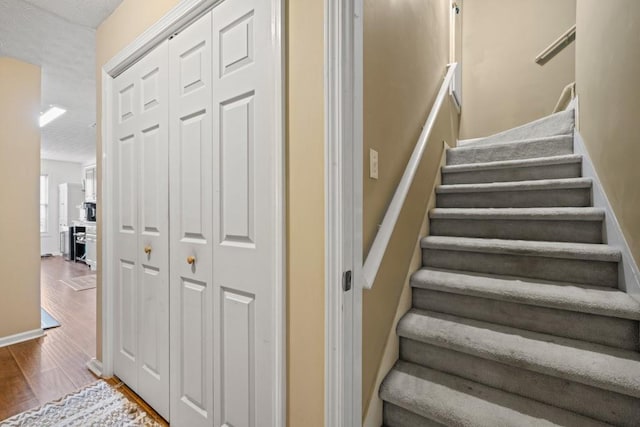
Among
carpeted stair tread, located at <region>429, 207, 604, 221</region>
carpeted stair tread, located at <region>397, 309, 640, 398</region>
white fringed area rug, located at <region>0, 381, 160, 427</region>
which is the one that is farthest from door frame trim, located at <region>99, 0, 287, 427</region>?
carpeted stair tread, located at <region>429, 207, 604, 221</region>

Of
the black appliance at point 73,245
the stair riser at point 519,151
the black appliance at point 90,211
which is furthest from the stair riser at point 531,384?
the black appliance at point 73,245

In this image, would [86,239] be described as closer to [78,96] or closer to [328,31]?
[78,96]

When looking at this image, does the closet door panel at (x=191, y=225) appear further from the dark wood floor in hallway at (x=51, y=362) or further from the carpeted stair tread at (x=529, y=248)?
the carpeted stair tread at (x=529, y=248)

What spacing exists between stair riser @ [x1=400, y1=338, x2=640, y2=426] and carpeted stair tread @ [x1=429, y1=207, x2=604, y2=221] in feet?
2.94

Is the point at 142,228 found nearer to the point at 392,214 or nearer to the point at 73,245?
the point at 392,214

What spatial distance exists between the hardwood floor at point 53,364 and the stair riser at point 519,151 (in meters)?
2.85

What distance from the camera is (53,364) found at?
215 centimetres

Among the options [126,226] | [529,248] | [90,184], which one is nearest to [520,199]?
[529,248]

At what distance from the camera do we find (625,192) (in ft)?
4.64

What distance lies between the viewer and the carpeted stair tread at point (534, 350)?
1.07 metres

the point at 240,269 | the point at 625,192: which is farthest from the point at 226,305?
→ the point at 625,192

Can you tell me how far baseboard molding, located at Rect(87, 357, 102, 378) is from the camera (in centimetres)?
200

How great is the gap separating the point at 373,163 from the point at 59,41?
2.79 metres

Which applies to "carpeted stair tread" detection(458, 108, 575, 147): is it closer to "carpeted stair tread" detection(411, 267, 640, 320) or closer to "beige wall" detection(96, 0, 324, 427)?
"carpeted stair tread" detection(411, 267, 640, 320)
